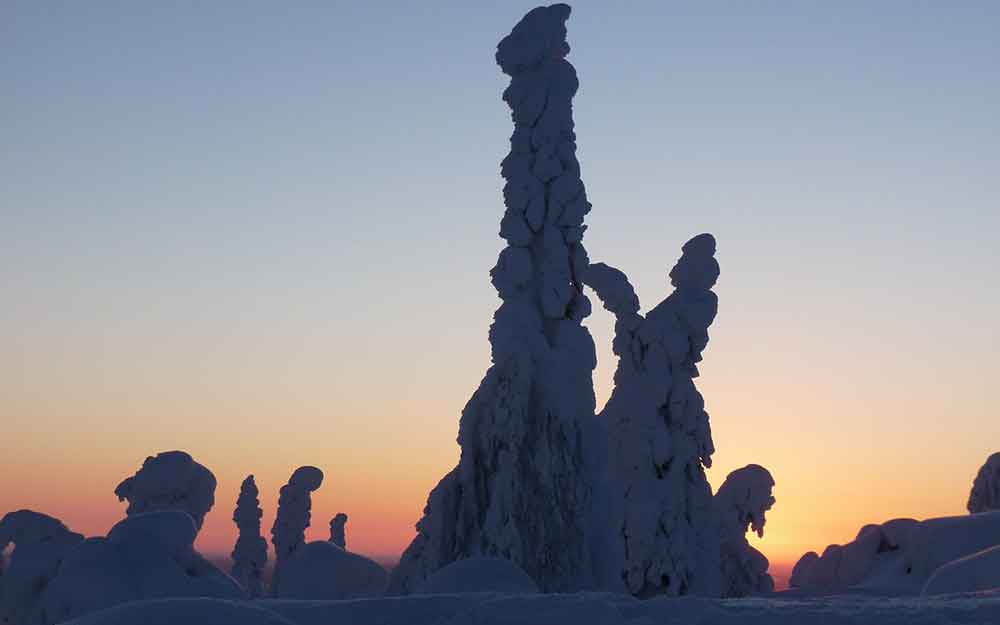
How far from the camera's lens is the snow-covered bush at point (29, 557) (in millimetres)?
20141

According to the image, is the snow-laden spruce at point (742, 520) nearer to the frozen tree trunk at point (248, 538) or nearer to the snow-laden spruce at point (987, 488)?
the snow-laden spruce at point (987, 488)

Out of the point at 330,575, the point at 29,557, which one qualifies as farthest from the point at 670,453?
the point at 29,557

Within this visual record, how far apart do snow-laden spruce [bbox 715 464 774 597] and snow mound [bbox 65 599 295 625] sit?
27159 millimetres

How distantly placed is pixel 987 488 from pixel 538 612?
34915 mm

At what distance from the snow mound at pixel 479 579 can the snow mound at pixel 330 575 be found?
13593 mm

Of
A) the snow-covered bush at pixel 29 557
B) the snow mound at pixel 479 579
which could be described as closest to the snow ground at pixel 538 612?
the snow mound at pixel 479 579

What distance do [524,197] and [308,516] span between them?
46.6 m

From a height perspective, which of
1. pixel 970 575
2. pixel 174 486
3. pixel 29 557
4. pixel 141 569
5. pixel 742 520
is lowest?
pixel 141 569

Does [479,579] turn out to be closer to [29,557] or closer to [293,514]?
[29,557]

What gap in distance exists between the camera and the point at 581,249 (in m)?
27.6

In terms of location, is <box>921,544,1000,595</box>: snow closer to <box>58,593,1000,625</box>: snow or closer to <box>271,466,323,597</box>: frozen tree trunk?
<box>58,593,1000,625</box>: snow

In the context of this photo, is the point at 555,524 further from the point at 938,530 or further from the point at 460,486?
the point at 938,530

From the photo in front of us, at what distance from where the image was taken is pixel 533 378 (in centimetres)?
2609

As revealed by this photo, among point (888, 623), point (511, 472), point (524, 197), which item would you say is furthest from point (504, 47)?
point (888, 623)
